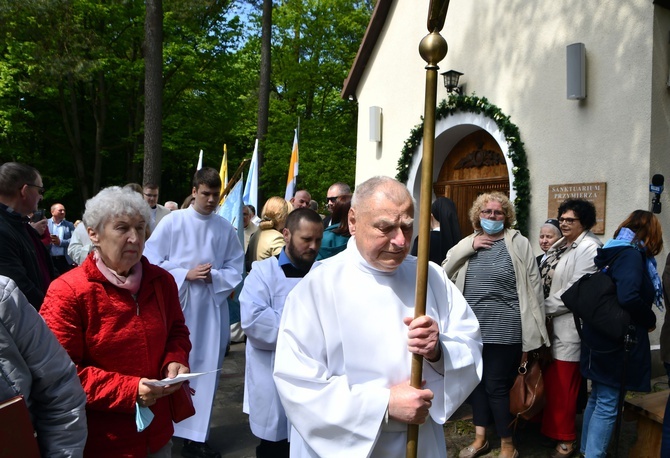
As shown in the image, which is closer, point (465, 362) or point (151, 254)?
point (465, 362)

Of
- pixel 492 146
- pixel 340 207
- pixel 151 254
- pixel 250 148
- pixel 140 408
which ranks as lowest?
pixel 140 408

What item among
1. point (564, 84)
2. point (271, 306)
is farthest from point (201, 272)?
point (564, 84)

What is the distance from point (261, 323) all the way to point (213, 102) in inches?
693

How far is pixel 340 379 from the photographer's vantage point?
2.08m

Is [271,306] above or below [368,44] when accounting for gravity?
below

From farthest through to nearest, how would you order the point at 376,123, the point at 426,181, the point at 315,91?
the point at 315,91 < the point at 376,123 < the point at 426,181

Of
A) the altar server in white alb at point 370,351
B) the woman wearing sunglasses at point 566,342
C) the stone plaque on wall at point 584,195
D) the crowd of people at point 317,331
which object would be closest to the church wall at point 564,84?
the stone plaque on wall at point 584,195

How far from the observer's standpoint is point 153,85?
12.8m

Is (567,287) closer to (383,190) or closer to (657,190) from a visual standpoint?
(657,190)

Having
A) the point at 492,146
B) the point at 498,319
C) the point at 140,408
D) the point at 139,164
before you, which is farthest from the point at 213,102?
the point at 140,408

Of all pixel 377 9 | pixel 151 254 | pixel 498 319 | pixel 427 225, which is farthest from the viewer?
pixel 377 9

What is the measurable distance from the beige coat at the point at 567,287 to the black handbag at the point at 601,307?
358 mm

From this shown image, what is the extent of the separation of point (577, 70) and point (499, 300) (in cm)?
380

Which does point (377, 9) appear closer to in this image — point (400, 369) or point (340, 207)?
point (340, 207)
